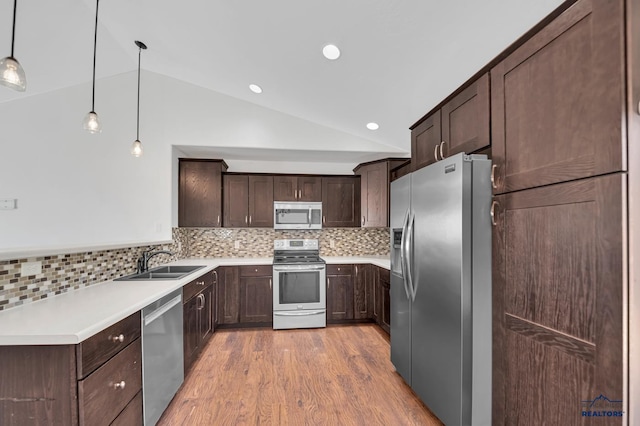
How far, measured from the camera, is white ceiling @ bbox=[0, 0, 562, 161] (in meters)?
1.72

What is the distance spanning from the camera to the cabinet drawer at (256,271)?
3656mm

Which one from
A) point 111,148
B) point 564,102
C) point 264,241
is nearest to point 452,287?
point 564,102

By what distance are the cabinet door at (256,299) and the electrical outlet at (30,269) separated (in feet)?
7.25

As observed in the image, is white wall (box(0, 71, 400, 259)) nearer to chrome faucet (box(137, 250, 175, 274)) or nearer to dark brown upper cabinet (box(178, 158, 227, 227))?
dark brown upper cabinet (box(178, 158, 227, 227))

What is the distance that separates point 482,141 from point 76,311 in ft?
7.90

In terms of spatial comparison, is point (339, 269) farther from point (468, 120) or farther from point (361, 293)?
point (468, 120)

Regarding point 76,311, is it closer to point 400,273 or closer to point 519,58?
point 400,273

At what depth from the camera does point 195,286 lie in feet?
8.75

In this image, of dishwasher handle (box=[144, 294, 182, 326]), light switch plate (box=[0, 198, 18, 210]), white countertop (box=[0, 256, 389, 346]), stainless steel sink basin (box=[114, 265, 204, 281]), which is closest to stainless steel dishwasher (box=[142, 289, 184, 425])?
dishwasher handle (box=[144, 294, 182, 326])

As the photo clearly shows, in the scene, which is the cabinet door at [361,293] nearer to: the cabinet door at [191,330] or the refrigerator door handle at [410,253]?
the refrigerator door handle at [410,253]

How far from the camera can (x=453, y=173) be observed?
1.62m

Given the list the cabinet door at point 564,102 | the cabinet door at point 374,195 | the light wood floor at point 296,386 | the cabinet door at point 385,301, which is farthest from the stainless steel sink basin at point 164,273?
the cabinet door at point 564,102

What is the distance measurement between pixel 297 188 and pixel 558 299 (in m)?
3.28

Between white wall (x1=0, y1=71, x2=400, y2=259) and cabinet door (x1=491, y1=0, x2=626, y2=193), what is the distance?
2540 mm
